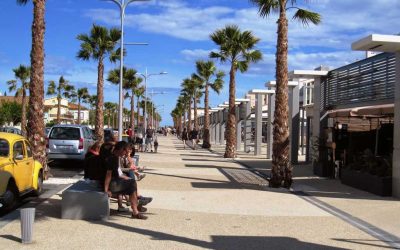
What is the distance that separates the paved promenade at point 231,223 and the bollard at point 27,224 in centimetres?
11

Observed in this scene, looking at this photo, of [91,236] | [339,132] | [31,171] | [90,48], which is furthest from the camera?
[90,48]

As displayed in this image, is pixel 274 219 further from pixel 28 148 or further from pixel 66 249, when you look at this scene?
pixel 28 148

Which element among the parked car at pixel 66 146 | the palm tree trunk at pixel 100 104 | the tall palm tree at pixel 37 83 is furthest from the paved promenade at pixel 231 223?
the palm tree trunk at pixel 100 104

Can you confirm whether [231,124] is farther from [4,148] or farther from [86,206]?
[86,206]

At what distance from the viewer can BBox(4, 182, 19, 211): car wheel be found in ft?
31.1

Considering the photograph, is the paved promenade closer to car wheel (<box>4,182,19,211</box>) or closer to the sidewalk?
the sidewalk

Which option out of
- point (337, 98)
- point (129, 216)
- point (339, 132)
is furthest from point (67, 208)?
point (337, 98)

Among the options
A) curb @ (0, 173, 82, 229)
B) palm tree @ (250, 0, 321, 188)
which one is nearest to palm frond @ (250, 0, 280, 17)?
palm tree @ (250, 0, 321, 188)

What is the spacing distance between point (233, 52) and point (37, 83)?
1546 cm

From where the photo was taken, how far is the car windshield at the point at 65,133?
20578mm

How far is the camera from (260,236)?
8172 millimetres

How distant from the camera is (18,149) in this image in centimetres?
1091

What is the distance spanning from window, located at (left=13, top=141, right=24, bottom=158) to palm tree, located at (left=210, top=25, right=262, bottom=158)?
1790cm

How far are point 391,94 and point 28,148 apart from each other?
11044 millimetres
